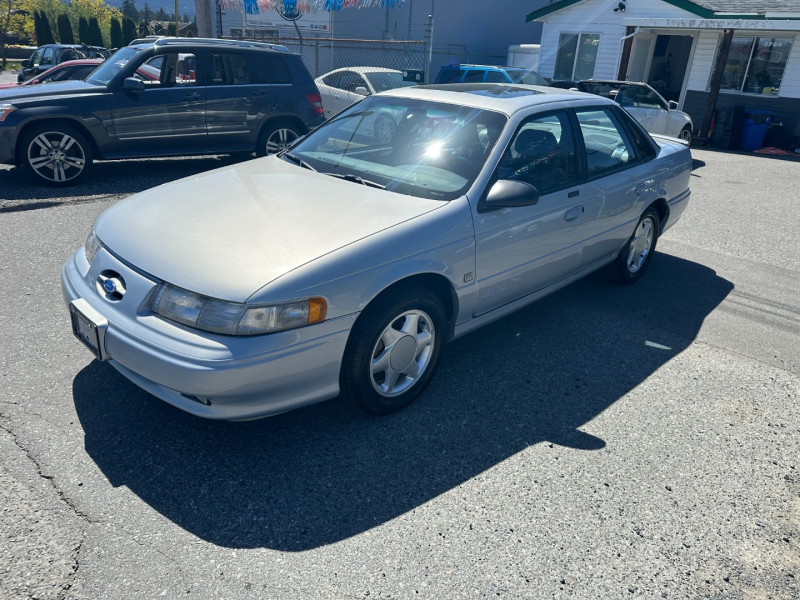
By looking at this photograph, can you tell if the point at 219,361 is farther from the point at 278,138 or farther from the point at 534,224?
the point at 278,138

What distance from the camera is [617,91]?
42.1ft

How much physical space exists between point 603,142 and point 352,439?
3020 mm

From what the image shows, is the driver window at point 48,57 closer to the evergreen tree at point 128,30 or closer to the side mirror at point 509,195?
the evergreen tree at point 128,30

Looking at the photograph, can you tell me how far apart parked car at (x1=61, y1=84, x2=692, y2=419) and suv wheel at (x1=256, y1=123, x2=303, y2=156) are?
4655 millimetres

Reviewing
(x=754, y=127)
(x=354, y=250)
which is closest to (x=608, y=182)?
(x=354, y=250)

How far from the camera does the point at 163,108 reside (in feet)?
26.1

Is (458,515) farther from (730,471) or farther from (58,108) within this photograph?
(58,108)

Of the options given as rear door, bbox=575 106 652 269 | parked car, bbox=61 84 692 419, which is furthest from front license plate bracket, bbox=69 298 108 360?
rear door, bbox=575 106 652 269

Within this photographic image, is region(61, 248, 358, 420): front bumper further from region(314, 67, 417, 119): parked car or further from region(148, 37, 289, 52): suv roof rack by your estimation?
region(314, 67, 417, 119): parked car

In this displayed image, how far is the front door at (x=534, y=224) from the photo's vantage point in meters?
3.61

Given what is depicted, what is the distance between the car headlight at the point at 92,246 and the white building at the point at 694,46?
628 inches

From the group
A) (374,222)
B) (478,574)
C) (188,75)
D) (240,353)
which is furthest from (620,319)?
(188,75)

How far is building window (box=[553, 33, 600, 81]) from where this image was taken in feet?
60.6

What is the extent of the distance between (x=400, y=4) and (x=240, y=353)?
73.1 ft
